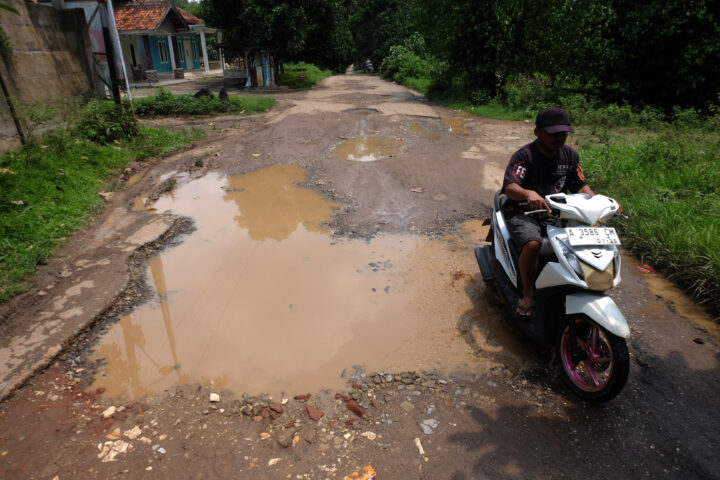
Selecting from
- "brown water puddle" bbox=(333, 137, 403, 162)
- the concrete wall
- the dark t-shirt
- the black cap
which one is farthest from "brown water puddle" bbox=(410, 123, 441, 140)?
the concrete wall

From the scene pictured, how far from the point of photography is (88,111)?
8141mm

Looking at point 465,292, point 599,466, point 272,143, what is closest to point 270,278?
point 465,292

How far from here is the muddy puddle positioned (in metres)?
3.07

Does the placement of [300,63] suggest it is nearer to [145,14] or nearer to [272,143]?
[145,14]

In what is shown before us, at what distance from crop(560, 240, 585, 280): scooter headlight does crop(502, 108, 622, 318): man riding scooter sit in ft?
0.64

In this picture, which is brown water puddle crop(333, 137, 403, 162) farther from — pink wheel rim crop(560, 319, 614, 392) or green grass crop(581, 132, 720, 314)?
pink wheel rim crop(560, 319, 614, 392)

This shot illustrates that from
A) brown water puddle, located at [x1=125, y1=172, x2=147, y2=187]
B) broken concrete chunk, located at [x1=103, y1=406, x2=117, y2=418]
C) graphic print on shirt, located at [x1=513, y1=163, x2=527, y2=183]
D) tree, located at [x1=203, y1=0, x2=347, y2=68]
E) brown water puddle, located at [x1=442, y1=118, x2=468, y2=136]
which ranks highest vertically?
tree, located at [x1=203, y1=0, x2=347, y2=68]

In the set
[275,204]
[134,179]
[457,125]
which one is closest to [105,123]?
[134,179]

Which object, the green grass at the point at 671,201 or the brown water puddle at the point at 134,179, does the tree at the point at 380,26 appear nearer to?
the green grass at the point at 671,201

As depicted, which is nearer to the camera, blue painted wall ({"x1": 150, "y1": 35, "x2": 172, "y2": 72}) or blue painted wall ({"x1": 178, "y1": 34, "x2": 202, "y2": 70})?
blue painted wall ({"x1": 150, "y1": 35, "x2": 172, "y2": 72})

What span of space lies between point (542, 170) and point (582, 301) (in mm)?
1055

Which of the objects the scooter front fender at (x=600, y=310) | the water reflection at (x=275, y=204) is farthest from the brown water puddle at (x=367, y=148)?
the scooter front fender at (x=600, y=310)

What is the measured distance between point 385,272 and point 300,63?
34.2 meters

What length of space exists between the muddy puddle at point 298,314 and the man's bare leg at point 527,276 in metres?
0.38
